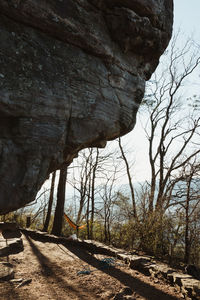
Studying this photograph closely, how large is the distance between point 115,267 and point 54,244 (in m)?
2.91

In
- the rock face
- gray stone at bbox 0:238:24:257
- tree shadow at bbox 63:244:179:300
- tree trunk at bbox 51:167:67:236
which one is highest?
the rock face

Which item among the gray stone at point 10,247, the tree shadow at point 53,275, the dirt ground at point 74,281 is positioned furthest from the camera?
the gray stone at point 10,247

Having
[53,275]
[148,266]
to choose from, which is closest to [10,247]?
[53,275]

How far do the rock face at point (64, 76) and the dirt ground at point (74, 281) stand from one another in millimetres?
2516

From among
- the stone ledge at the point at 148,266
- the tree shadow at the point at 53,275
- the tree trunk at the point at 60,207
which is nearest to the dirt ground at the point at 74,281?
the tree shadow at the point at 53,275

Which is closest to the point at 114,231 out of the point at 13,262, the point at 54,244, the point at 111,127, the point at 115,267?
the point at 54,244

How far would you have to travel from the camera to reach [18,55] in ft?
9.48

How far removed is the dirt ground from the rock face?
99.1 inches

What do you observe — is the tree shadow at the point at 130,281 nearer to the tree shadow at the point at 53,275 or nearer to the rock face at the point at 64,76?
the tree shadow at the point at 53,275

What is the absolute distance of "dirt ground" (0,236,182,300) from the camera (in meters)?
4.25

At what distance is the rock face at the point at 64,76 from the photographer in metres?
2.82

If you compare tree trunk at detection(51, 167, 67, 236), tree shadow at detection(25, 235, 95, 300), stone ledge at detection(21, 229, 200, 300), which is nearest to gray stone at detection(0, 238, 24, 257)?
tree shadow at detection(25, 235, 95, 300)

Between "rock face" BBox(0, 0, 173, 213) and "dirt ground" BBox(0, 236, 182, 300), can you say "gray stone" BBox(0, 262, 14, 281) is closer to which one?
"dirt ground" BBox(0, 236, 182, 300)

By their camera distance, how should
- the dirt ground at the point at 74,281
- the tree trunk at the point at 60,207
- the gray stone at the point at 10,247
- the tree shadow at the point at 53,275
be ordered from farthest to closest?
1. the tree trunk at the point at 60,207
2. the gray stone at the point at 10,247
3. the tree shadow at the point at 53,275
4. the dirt ground at the point at 74,281
